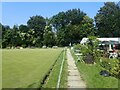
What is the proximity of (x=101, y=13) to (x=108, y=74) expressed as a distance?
96691 mm

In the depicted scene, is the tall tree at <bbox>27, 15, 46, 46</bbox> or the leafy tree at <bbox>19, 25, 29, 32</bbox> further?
the leafy tree at <bbox>19, 25, 29, 32</bbox>

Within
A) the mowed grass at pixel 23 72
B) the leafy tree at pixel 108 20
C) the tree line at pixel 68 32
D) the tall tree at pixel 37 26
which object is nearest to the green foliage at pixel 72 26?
the tree line at pixel 68 32

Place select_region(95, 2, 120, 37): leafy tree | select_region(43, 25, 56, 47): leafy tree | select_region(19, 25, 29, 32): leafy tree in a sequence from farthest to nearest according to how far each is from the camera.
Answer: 1. select_region(19, 25, 29, 32): leafy tree
2. select_region(43, 25, 56, 47): leafy tree
3. select_region(95, 2, 120, 37): leafy tree

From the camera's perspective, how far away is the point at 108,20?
105 m

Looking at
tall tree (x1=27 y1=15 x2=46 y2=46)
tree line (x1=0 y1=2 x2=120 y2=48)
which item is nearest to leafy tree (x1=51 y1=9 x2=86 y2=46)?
tree line (x1=0 y1=2 x2=120 y2=48)

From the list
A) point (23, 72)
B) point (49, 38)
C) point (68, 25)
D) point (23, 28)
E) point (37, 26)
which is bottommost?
point (23, 72)

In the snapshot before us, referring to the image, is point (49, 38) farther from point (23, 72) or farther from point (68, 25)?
point (23, 72)

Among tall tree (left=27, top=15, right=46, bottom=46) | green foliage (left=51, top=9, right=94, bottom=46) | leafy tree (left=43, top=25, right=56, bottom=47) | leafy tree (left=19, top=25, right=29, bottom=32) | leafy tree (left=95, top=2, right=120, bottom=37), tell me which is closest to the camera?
leafy tree (left=95, top=2, right=120, bottom=37)

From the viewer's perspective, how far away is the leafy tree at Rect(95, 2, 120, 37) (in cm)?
10138

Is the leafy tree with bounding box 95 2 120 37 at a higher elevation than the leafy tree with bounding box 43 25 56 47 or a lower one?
higher

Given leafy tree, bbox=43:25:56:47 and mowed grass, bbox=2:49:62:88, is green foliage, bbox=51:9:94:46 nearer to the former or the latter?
leafy tree, bbox=43:25:56:47

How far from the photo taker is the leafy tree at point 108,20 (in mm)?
101375

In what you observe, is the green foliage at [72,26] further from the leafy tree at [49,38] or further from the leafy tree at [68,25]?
the leafy tree at [49,38]

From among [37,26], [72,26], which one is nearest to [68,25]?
[72,26]
